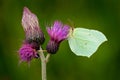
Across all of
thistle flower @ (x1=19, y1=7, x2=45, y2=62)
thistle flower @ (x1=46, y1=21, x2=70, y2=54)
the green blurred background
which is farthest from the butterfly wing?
the green blurred background

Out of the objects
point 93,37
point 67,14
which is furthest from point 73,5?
point 93,37

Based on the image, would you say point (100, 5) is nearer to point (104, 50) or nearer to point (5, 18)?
point (104, 50)

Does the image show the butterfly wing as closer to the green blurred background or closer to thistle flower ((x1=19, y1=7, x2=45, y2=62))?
thistle flower ((x1=19, y1=7, x2=45, y2=62))

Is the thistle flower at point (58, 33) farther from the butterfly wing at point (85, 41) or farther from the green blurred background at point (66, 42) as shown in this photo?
the green blurred background at point (66, 42)

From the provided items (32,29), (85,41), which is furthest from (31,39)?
(85,41)

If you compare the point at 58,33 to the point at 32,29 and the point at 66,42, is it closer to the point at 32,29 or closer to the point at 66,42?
the point at 32,29

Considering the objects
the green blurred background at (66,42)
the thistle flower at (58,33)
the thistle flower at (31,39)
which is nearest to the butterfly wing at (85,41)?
the thistle flower at (58,33)
